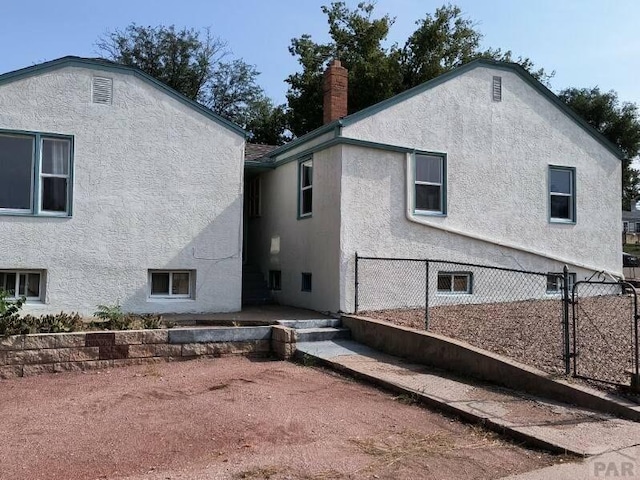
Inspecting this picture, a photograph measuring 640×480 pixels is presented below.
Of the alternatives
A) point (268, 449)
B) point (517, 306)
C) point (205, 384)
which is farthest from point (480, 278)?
point (268, 449)

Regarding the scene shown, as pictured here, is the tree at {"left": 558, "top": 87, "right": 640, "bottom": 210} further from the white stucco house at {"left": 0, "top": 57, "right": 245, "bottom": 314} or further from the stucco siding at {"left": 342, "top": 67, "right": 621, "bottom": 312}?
the white stucco house at {"left": 0, "top": 57, "right": 245, "bottom": 314}

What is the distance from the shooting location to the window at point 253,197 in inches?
604

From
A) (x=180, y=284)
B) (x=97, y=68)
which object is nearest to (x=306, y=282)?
(x=180, y=284)

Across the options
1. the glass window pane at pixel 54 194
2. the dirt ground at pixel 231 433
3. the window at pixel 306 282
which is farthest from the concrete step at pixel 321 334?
the glass window pane at pixel 54 194

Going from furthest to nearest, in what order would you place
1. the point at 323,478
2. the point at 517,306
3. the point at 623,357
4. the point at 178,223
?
the point at 517,306 < the point at 178,223 < the point at 623,357 < the point at 323,478

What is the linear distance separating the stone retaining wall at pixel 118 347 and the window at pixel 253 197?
20.5 feet

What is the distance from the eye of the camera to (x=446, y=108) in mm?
12875

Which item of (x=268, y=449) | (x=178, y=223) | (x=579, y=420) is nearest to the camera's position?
(x=268, y=449)

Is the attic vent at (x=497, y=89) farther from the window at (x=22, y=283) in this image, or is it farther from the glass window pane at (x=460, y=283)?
the window at (x=22, y=283)

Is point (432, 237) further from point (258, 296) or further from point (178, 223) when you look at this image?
point (178, 223)

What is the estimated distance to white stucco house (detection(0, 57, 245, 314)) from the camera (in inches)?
415

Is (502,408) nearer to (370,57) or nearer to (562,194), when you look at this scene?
(562,194)

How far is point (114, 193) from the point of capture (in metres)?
11.1

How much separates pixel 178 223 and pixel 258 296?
312 centimetres
